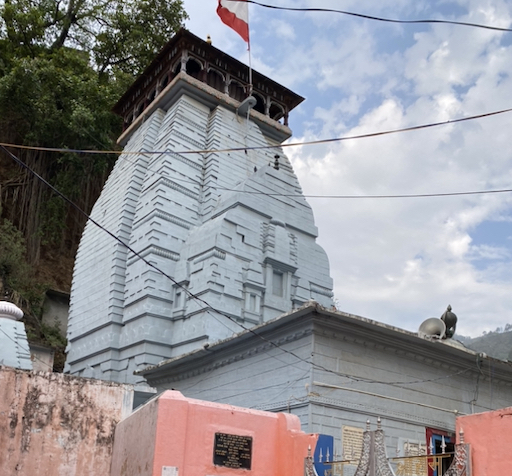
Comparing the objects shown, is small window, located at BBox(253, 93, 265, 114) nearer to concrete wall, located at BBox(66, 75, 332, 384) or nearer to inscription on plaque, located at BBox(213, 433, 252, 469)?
concrete wall, located at BBox(66, 75, 332, 384)

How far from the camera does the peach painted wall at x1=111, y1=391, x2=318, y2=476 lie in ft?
24.0

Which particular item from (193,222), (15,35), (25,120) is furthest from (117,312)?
(15,35)

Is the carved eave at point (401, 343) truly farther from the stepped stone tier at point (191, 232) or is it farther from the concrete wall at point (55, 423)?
the stepped stone tier at point (191, 232)

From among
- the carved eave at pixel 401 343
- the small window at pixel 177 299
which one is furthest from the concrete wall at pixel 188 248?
the carved eave at pixel 401 343

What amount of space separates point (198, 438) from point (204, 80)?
52.7 feet

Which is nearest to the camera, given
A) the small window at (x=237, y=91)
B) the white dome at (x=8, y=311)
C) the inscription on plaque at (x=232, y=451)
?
the inscription on plaque at (x=232, y=451)

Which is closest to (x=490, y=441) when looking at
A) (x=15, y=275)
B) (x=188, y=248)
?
(x=188, y=248)

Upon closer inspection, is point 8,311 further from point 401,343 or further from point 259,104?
point 259,104

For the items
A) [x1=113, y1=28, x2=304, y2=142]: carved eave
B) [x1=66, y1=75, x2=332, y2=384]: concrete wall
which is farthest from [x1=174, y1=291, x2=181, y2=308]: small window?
[x1=113, y1=28, x2=304, y2=142]: carved eave

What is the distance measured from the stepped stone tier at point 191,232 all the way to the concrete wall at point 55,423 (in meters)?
5.42

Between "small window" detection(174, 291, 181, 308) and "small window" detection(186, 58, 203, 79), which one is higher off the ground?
"small window" detection(186, 58, 203, 79)

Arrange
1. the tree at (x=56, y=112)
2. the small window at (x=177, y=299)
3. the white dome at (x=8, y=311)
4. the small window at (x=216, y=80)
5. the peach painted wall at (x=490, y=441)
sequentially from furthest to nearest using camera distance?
the tree at (x=56, y=112), the small window at (x=216, y=80), the small window at (x=177, y=299), the white dome at (x=8, y=311), the peach painted wall at (x=490, y=441)

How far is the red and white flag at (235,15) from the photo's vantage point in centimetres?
1453

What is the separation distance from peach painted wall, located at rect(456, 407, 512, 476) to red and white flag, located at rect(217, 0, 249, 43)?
11.3 m
